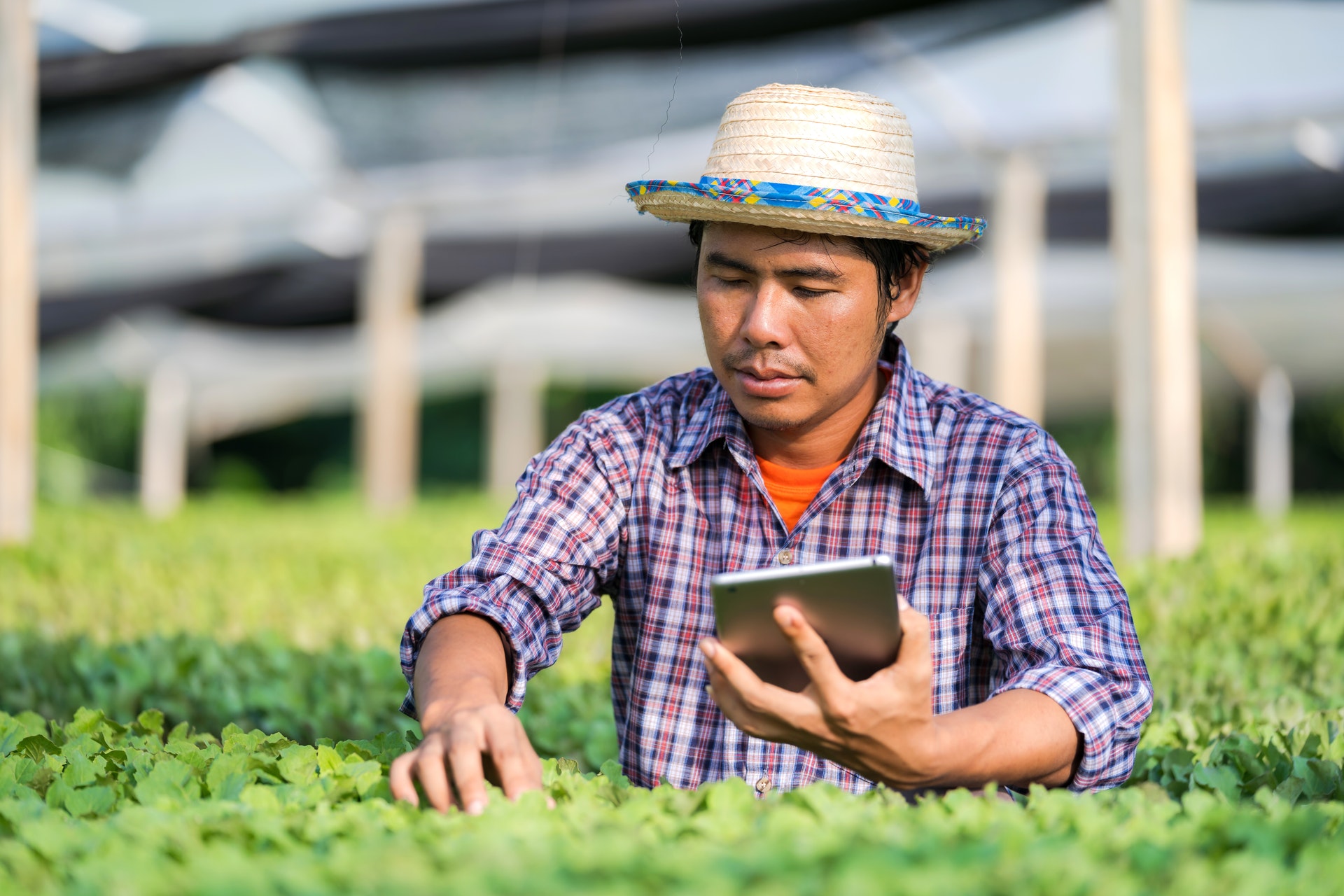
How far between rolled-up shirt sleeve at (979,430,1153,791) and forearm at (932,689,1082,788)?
22 mm

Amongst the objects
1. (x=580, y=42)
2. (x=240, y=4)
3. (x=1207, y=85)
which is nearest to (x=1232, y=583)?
(x=1207, y=85)

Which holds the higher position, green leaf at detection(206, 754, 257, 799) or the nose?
the nose

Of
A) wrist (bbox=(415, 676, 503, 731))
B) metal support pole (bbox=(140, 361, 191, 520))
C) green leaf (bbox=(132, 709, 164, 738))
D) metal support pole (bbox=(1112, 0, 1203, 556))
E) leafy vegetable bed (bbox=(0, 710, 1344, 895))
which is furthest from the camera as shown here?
metal support pole (bbox=(140, 361, 191, 520))

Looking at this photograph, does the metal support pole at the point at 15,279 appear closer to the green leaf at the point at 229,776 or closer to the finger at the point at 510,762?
the green leaf at the point at 229,776

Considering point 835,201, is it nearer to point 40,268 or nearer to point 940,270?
point 940,270

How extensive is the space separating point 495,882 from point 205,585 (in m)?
4.46

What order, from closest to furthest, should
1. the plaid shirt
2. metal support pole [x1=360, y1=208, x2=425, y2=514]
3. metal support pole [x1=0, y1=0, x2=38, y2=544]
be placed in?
the plaid shirt
metal support pole [x1=0, y1=0, x2=38, y2=544]
metal support pole [x1=360, y1=208, x2=425, y2=514]

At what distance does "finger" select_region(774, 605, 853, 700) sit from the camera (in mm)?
1499

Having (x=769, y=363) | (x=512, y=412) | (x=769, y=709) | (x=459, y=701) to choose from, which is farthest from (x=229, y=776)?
(x=512, y=412)

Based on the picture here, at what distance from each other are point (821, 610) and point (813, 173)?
80 centimetres

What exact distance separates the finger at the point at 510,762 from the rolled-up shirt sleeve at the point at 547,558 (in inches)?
11.4

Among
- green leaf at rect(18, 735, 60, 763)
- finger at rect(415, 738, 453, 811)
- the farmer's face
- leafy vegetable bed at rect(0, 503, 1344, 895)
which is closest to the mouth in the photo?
the farmer's face

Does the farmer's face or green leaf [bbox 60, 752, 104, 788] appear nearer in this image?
green leaf [bbox 60, 752, 104, 788]

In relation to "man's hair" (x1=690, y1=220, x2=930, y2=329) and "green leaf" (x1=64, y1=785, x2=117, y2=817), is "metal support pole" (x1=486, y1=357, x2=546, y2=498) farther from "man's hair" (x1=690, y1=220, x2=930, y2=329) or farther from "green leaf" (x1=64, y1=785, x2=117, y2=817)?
"green leaf" (x1=64, y1=785, x2=117, y2=817)
